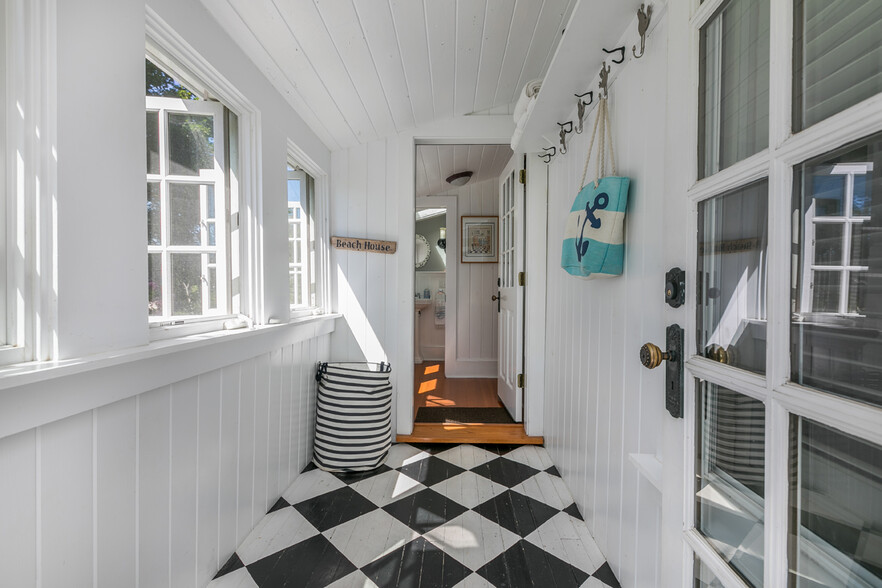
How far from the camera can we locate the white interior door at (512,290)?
2.53 metres

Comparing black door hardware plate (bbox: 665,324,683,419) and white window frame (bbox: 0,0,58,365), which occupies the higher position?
white window frame (bbox: 0,0,58,365)

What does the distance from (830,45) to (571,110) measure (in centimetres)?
140

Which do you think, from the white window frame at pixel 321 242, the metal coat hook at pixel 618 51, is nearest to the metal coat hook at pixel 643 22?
the metal coat hook at pixel 618 51

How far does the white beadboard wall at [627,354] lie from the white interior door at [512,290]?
71 centimetres

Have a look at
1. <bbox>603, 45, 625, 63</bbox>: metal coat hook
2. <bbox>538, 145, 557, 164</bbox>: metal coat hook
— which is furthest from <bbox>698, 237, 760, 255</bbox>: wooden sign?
<bbox>538, 145, 557, 164</bbox>: metal coat hook

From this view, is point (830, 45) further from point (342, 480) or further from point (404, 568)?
point (342, 480)

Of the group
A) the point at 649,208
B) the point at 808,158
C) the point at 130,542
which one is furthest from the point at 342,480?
the point at 808,158

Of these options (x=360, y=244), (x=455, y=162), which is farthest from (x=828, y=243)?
(x=455, y=162)

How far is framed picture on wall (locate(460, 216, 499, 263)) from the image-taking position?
13.0ft

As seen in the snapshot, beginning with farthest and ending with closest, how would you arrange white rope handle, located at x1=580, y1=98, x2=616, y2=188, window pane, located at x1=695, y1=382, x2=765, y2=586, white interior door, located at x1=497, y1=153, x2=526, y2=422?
white interior door, located at x1=497, y1=153, x2=526, y2=422, white rope handle, located at x1=580, y1=98, x2=616, y2=188, window pane, located at x1=695, y1=382, x2=765, y2=586

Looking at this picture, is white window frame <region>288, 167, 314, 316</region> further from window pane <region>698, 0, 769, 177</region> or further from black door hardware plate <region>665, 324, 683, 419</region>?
window pane <region>698, 0, 769, 177</region>

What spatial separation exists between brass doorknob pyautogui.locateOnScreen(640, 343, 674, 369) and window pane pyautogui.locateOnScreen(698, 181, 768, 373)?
0.07 metres

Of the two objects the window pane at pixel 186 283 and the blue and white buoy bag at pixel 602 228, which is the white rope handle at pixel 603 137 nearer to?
the blue and white buoy bag at pixel 602 228

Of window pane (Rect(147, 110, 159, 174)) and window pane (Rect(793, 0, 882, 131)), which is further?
window pane (Rect(147, 110, 159, 174))
